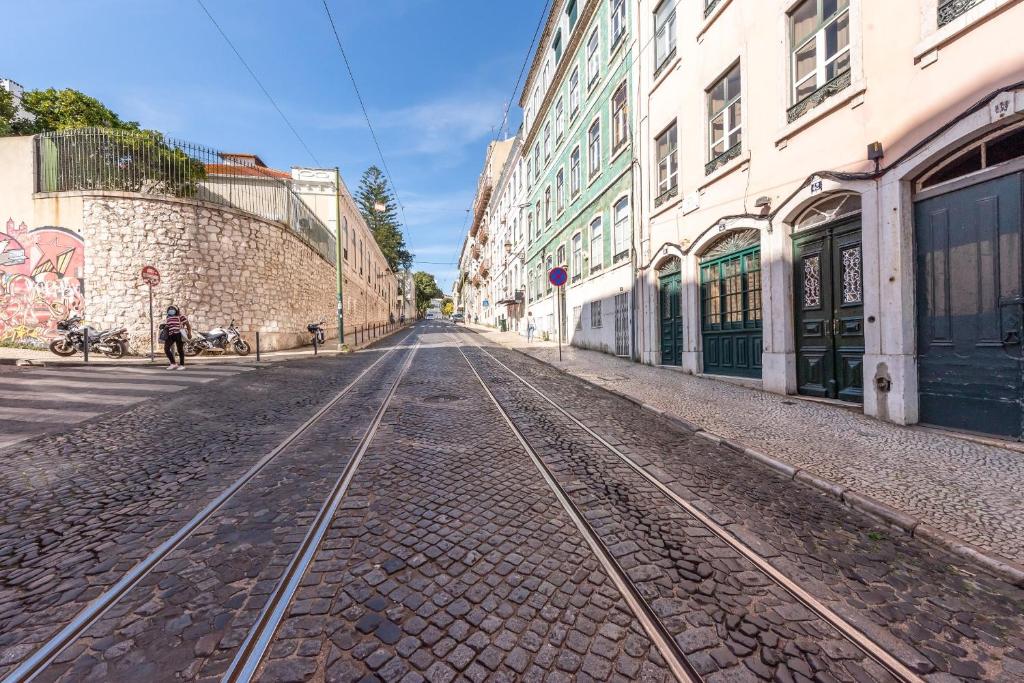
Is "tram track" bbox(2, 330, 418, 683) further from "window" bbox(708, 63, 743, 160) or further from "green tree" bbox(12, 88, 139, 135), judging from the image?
"green tree" bbox(12, 88, 139, 135)

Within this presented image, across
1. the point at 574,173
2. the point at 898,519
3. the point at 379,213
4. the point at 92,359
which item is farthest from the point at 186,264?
the point at 379,213

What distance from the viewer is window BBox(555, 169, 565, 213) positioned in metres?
20.5

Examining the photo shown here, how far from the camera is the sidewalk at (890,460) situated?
278cm

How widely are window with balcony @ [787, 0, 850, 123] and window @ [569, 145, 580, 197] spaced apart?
11.5 m

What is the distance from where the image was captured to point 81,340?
12.4 meters

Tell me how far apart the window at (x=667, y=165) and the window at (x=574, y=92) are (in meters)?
7.70

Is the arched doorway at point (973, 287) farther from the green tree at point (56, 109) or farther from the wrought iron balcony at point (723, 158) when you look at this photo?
the green tree at point (56, 109)

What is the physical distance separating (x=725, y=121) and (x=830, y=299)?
4788mm

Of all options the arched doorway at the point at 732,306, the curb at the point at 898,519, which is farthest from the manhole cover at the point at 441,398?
the arched doorway at the point at 732,306

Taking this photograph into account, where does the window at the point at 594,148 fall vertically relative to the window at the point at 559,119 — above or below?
below

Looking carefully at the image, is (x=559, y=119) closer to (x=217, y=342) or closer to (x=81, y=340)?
(x=217, y=342)

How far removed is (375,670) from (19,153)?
20716mm

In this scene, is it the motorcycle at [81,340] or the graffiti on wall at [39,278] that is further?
the graffiti on wall at [39,278]

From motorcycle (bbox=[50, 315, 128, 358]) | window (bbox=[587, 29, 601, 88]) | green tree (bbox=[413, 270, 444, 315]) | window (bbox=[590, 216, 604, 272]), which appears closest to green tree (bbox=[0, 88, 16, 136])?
motorcycle (bbox=[50, 315, 128, 358])
